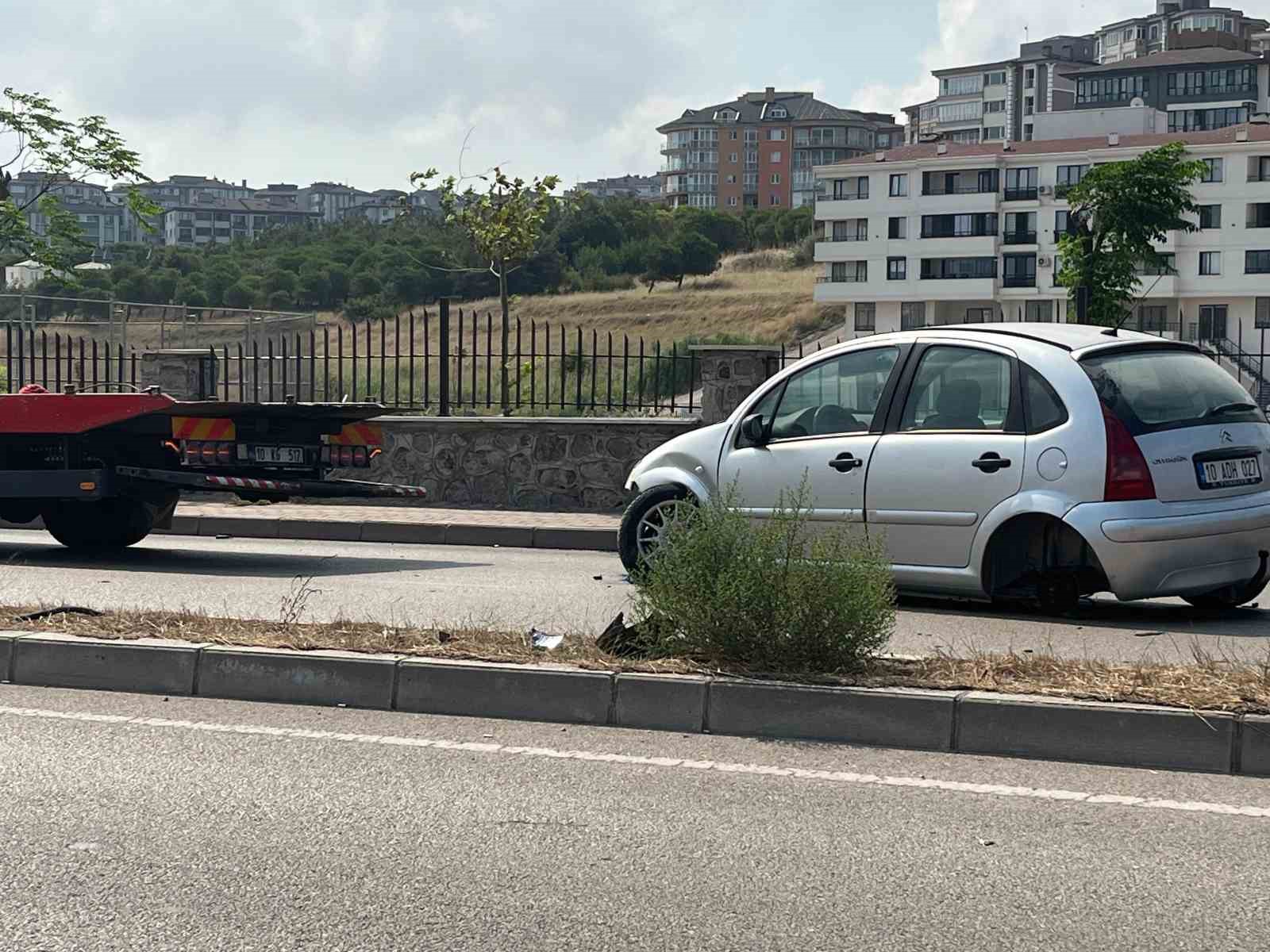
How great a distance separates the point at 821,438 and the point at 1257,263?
81335mm

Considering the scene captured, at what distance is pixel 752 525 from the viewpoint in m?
7.31

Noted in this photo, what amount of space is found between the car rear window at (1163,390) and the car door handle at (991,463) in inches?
24.3

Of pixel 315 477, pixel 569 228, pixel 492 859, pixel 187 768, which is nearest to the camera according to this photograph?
pixel 492 859

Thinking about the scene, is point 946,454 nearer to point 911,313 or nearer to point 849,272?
point 911,313

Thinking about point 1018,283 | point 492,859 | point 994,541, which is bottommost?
point 492,859

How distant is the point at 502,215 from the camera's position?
29.1m

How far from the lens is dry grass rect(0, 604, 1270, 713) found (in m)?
6.41

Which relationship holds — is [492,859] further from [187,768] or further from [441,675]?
[441,675]

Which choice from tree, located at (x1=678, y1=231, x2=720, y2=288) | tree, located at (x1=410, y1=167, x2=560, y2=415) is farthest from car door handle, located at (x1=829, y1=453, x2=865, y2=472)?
tree, located at (x1=678, y1=231, x2=720, y2=288)

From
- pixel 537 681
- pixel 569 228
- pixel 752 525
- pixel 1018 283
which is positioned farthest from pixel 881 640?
pixel 569 228

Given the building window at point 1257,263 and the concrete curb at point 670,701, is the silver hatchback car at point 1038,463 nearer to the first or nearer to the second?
the concrete curb at point 670,701

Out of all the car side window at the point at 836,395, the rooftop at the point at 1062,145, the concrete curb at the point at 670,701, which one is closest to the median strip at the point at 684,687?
the concrete curb at the point at 670,701

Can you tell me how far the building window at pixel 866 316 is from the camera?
96.3 m

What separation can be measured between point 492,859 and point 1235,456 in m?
5.65
